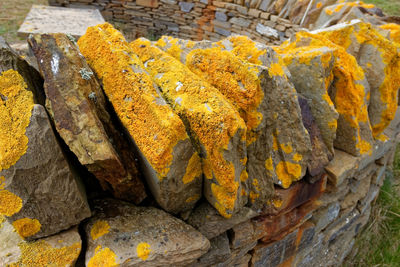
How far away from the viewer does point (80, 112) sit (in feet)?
4.65

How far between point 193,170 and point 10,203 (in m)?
0.86

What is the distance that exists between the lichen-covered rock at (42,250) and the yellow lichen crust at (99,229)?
2.7 inches

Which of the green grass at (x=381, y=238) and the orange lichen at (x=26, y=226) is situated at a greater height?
the orange lichen at (x=26, y=226)

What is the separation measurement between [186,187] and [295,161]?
2.47 feet

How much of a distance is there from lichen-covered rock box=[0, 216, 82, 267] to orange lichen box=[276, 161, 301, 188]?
3.99 ft

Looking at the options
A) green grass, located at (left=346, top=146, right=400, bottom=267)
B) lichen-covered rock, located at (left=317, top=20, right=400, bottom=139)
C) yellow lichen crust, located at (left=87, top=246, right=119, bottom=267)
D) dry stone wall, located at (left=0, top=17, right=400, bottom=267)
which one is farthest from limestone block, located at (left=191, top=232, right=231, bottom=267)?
green grass, located at (left=346, top=146, right=400, bottom=267)

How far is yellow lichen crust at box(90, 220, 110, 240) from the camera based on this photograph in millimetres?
1550

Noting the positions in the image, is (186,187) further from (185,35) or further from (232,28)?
(185,35)

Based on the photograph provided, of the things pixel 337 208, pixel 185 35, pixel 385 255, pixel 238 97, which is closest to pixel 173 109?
pixel 238 97

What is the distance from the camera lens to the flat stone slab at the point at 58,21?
5.33m

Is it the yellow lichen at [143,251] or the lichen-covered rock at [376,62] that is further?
the lichen-covered rock at [376,62]

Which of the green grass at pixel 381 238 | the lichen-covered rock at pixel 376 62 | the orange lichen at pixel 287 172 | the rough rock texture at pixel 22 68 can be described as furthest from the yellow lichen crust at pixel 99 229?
the green grass at pixel 381 238

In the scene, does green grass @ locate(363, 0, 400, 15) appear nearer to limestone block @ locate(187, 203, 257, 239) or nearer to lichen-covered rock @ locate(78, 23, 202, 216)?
limestone block @ locate(187, 203, 257, 239)

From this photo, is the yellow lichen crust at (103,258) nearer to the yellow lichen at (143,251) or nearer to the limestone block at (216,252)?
the yellow lichen at (143,251)
